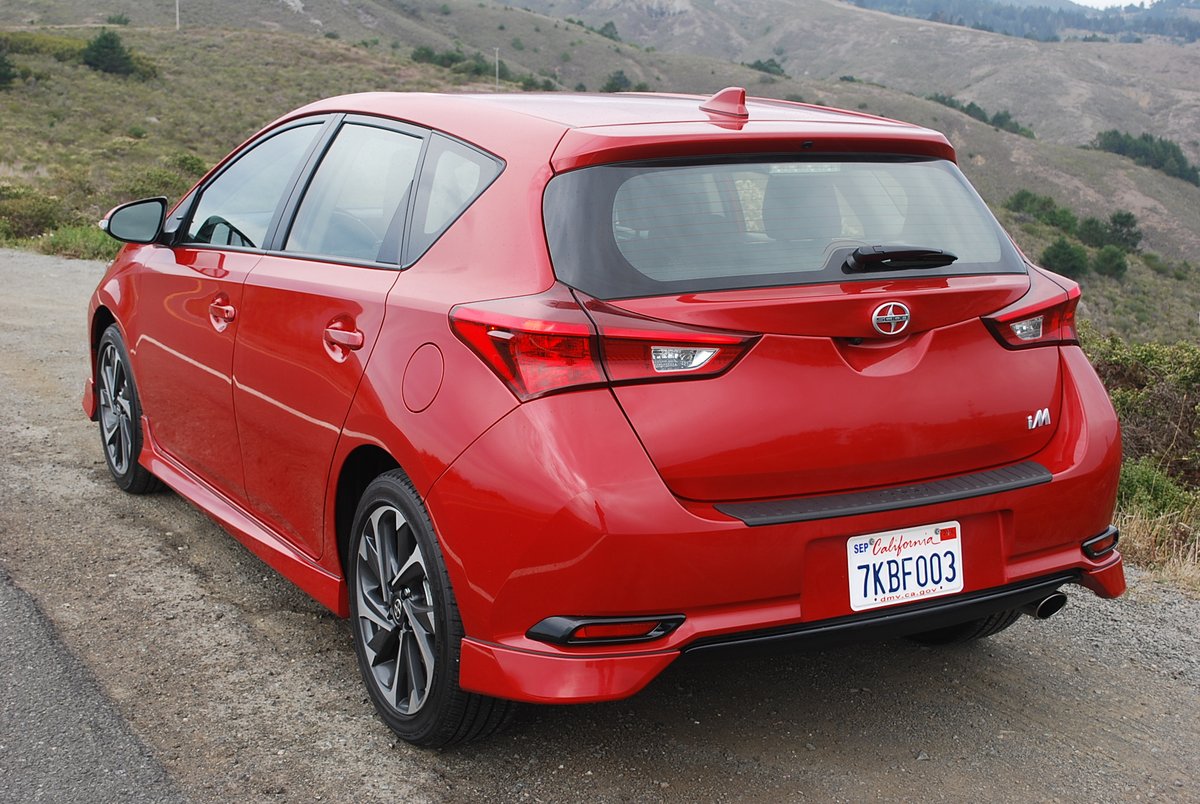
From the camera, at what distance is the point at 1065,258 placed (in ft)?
184

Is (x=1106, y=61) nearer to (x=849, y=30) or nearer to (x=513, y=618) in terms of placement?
(x=849, y=30)

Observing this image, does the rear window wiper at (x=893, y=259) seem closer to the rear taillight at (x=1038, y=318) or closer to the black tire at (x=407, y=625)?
the rear taillight at (x=1038, y=318)

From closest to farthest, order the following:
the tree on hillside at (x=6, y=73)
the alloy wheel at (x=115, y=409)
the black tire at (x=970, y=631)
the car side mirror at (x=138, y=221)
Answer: the black tire at (x=970, y=631)
the car side mirror at (x=138, y=221)
the alloy wheel at (x=115, y=409)
the tree on hillside at (x=6, y=73)

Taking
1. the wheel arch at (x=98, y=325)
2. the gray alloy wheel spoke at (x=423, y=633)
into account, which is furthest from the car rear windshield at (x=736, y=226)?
the wheel arch at (x=98, y=325)

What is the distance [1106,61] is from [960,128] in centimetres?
8460

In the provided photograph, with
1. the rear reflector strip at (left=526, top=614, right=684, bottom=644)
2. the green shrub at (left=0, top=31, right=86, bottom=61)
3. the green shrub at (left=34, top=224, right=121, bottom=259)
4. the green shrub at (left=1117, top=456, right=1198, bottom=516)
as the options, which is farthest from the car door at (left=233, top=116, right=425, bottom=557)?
the green shrub at (left=0, top=31, right=86, bottom=61)

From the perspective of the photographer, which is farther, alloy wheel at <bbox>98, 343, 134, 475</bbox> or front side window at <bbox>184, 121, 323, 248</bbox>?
alloy wheel at <bbox>98, 343, 134, 475</bbox>

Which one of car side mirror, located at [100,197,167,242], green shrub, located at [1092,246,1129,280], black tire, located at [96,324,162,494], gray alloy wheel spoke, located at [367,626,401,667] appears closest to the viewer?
gray alloy wheel spoke, located at [367,626,401,667]

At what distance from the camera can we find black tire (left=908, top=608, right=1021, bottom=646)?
142 inches

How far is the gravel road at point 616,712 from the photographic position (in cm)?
293

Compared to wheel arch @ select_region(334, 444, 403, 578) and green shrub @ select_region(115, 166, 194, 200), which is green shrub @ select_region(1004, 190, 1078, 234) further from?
wheel arch @ select_region(334, 444, 403, 578)

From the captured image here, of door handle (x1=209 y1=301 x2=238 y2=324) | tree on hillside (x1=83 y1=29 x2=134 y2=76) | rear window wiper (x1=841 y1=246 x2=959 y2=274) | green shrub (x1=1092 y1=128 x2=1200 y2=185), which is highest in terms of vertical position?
rear window wiper (x1=841 y1=246 x2=959 y2=274)

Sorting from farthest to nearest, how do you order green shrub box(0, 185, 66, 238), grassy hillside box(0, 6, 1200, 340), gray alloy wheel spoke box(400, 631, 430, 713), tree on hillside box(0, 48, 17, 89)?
tree on hillside box(0, 48, 17, 89) → grassy hillside box(0, 6, 1200, 340) → green shrub box(0, 185, 66, 238) → gray alloy wheel spoke box(400, 631, 430, 713)

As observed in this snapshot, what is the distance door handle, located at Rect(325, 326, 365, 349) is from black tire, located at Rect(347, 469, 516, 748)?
362 millimetres
